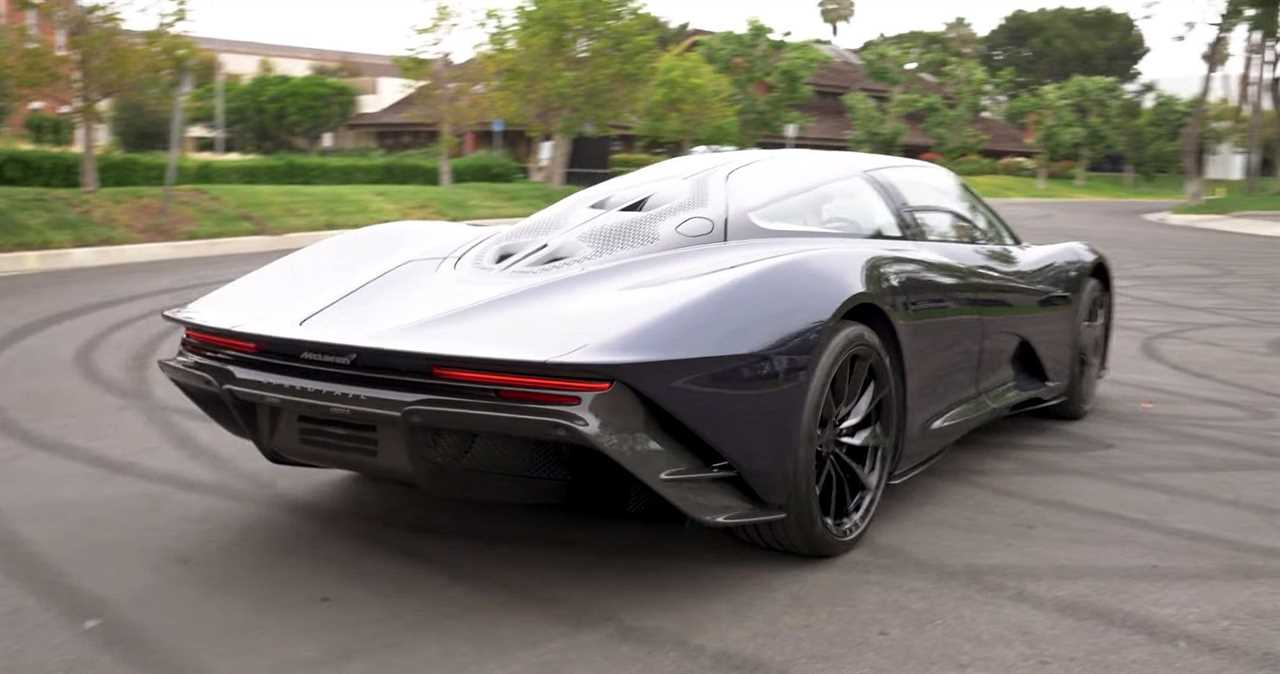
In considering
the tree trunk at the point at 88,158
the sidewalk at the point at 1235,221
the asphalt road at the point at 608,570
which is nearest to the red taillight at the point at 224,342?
the asphalt road at the point at 608,570

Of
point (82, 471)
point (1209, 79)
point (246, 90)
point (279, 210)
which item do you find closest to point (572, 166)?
point (279, 210)

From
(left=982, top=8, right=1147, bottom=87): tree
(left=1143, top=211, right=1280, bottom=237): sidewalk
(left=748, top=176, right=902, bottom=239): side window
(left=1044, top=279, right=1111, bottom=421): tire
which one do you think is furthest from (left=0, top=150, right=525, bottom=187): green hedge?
(left=982, top=8, right=1147, bottom=87): tree

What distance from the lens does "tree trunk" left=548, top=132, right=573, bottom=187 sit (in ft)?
92.0

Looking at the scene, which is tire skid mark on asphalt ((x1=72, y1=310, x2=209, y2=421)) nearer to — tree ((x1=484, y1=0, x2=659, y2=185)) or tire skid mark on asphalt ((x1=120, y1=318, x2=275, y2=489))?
tire skid mark on asphalt ((x1=120, y1=318, x2=275, y2=489))

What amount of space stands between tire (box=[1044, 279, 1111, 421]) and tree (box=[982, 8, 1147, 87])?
88.2 metres

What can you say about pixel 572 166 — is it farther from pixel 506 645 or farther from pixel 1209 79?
pixel 506 645

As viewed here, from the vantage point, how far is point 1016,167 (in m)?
60.9

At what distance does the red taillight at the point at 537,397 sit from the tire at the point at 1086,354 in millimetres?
3280

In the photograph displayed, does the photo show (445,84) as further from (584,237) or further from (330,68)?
(330,68)

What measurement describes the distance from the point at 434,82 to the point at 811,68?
2577 cm

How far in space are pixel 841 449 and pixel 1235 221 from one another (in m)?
29.9

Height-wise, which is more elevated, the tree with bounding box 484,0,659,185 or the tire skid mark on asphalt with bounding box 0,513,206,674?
the tree with bounding box 484,0,659,185

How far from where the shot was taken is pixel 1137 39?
89.8 metres

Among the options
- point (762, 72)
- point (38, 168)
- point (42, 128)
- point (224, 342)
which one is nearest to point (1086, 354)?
point (224, 342)
